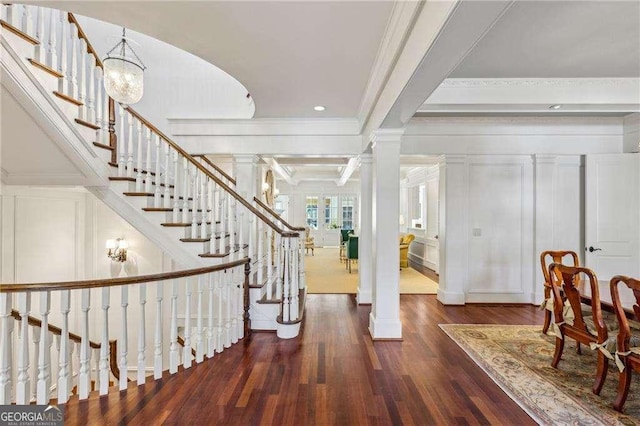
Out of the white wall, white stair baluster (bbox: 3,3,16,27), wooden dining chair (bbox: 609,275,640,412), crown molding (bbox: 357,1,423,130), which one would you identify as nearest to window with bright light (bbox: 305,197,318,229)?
the white wall

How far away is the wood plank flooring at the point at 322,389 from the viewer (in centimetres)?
195

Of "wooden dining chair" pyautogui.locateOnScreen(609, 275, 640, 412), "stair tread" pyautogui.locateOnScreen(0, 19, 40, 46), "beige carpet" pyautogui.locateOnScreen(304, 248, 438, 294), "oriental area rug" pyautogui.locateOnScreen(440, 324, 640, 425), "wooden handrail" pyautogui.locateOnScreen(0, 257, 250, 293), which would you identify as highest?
"stair tread" pyautogui.locateOnScreen(0, 19, 40, 46)

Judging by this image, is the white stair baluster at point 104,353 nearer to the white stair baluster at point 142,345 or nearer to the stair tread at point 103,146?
the white stair baluster at point 142,345

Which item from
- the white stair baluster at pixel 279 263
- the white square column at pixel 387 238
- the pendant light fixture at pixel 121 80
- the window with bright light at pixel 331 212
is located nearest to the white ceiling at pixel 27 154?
the pendant light fixture at pixel 121 80

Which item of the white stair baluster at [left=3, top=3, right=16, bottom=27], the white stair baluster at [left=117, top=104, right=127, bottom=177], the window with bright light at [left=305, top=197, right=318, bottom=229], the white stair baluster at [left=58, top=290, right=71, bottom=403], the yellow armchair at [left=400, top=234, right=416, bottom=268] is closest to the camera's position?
the white stair baluster at [left=58, top=290, right=71, bottom=403]

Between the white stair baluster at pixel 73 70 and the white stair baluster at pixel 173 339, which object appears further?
the white stair baluster at pixel 73 70

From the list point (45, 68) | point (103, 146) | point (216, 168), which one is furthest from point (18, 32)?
point (216, 168)

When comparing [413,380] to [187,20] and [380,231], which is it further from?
[187,20]

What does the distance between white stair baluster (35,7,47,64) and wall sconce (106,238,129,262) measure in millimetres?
2864

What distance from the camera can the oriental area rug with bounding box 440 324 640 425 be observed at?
196 centimetres

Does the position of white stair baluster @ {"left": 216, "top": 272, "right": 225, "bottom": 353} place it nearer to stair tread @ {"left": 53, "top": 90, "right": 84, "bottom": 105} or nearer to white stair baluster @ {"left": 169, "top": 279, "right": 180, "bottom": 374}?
white stair baluster @ {"left": 169, "top": 279, "right": 180, "bottom": 374}

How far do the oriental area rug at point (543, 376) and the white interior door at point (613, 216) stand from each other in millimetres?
1686

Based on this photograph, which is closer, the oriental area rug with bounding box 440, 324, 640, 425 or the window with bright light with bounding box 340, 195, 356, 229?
the oriental area rug with bounding box 440, 324, 640, 425

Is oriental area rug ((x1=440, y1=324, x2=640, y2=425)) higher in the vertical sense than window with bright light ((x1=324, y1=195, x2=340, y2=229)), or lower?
lower
